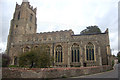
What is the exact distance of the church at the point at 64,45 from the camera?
27.9 meters

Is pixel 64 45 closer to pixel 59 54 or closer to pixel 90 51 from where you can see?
pixel 59 54

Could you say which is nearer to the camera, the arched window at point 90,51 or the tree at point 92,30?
the arched window at point 90,51

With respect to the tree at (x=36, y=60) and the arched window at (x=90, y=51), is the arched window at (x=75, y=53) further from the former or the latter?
the tree at (x=36, y=60)

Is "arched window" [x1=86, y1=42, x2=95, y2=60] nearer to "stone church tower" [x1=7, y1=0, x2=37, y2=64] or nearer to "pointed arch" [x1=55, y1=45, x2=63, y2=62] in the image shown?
"pointed arch" [x1=55, y1=45, x2=63, y2=62]

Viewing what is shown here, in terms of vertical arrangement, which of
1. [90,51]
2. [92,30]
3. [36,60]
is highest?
[92,30]

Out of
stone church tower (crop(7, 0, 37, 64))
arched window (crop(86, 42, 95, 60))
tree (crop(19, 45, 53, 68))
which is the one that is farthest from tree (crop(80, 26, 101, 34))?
tree (crop(19, 45, 53, 68))

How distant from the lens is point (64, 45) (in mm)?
30141

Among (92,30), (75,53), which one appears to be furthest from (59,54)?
(92,30)

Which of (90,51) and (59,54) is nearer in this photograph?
(90,51)

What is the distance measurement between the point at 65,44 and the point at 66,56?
3.51 meters

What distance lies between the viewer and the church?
91.4 ft

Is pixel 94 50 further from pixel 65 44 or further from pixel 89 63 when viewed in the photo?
pixel 65 44

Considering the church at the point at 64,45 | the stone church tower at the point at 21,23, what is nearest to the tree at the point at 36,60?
the church at the point at 64,45

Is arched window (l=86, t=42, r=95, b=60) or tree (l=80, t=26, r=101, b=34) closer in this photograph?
arched window (l=86, t=42, r=95, b=60)
